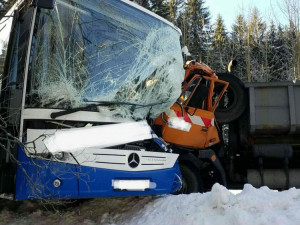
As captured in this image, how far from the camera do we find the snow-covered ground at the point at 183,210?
3.74 metres

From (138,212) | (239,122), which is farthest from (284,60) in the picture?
(138,212)

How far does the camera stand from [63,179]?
418cm

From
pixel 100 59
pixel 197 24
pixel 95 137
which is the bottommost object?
pixel 95 137

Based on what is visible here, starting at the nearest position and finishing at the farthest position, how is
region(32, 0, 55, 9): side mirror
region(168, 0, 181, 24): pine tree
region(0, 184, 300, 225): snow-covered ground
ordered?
region(0, 184, 300, 225): snow-covered ground → region(32, 0, 55, 9): side mirror → region(168, 0, 181, 24): pine tree

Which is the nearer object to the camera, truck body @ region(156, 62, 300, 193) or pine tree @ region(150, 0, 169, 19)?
truck body @ region(156, 62, 300, 193)

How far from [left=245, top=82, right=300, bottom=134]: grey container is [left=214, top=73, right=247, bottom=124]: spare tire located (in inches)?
8.3

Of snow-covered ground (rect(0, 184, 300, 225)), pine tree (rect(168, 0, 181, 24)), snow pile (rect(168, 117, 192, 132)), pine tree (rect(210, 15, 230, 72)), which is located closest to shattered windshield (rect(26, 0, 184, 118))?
snow pile (rect(168, 117, 192, 132))

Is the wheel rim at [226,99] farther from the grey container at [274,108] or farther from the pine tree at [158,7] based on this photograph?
the pine tree at [158,7]

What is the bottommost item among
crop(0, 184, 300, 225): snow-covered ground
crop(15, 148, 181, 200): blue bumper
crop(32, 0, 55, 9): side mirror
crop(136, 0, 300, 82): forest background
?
crop(0, 184, 300, 225): snow-covered ground

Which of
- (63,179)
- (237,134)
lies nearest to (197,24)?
(237,134)

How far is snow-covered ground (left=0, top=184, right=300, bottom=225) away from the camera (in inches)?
147

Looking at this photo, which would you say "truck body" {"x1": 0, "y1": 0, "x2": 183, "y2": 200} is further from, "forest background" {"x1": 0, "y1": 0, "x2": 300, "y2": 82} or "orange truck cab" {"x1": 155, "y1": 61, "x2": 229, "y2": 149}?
"forest background" {"x1": 0, "y1": 0, "x2": 300, "y2": 82}

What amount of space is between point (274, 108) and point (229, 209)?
2.99 meters

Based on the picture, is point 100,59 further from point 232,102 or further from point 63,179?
point 232,102
